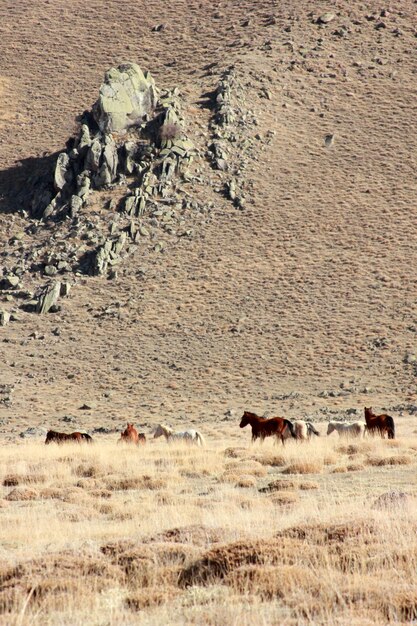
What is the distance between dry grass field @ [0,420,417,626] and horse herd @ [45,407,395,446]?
451cm

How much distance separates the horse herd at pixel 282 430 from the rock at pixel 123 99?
36.6 m

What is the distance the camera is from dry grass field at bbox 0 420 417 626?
21.0ft

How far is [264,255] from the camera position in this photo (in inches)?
2008

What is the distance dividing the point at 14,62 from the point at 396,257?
47.0 metres

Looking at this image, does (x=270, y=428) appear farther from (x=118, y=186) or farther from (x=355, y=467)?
(x=118, y=186)

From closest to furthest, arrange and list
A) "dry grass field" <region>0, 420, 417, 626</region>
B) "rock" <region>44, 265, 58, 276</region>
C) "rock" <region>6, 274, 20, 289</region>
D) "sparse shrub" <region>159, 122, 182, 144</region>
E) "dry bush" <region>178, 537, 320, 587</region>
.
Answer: "dry grass field" <region>0, 420, 417, 626</region>, "dry bush" <region>178, 537, 320, 587</region>, "rock" <region>6, 274, 20, 289</region>, "rock" <region>44, 265, 58, 276</region>, "sparse shrub" <region>159, 122, 182, 144</region>

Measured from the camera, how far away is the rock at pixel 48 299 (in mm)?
47562

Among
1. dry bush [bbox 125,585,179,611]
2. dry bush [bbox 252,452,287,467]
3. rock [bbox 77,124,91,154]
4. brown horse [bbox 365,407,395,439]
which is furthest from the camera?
rock [bbox 77,124,91,154]

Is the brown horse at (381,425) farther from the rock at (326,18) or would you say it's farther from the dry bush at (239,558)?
the rock at (326,18)

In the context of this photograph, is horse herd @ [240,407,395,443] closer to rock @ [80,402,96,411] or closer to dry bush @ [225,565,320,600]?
dry bush @ [225,565,320,600]

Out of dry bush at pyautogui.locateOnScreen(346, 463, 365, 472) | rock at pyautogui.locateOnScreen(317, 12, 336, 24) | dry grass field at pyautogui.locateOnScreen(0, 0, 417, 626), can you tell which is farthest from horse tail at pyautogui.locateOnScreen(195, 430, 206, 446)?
rock at pyautogui.locateOnScreen(317, 12, 336, 24)

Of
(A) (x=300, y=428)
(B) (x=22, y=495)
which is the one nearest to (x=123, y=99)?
(A) (x=300, y=428)

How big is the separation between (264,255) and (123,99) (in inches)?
651

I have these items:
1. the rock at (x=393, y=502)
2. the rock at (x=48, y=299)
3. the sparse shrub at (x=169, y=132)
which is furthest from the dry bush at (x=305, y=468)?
the sparse shrub at (x=169, y=132)
